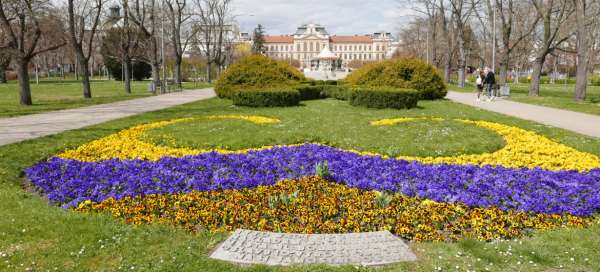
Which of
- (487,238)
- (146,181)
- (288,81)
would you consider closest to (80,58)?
(288,81)

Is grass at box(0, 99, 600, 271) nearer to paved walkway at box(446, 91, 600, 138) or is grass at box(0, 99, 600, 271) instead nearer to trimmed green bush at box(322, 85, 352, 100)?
paved walkway at box(446, 91, 600, 138)

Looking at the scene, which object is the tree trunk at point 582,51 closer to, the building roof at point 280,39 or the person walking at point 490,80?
the person walking at point 490,80

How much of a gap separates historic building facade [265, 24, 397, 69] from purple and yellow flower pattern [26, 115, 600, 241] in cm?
11962

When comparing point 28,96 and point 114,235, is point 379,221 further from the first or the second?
point 28,96

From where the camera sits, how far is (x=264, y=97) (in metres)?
17.3

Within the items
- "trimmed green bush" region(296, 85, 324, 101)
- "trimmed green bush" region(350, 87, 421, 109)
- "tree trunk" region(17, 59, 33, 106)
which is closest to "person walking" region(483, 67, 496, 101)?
"trimmed green bush" region(350, 87, 421, 109)

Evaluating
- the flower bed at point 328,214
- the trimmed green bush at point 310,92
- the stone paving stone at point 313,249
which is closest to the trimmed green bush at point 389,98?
the trimmed green bush at point 310,92

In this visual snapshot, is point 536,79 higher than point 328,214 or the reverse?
higher

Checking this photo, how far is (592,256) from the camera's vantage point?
371cm

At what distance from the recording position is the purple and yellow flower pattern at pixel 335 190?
4.55 m

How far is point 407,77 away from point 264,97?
8.06 m

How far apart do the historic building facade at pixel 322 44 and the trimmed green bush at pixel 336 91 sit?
102336 mm

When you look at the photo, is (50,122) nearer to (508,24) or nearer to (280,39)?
(508,24)

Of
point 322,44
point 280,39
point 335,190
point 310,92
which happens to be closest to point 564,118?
point 335,190
